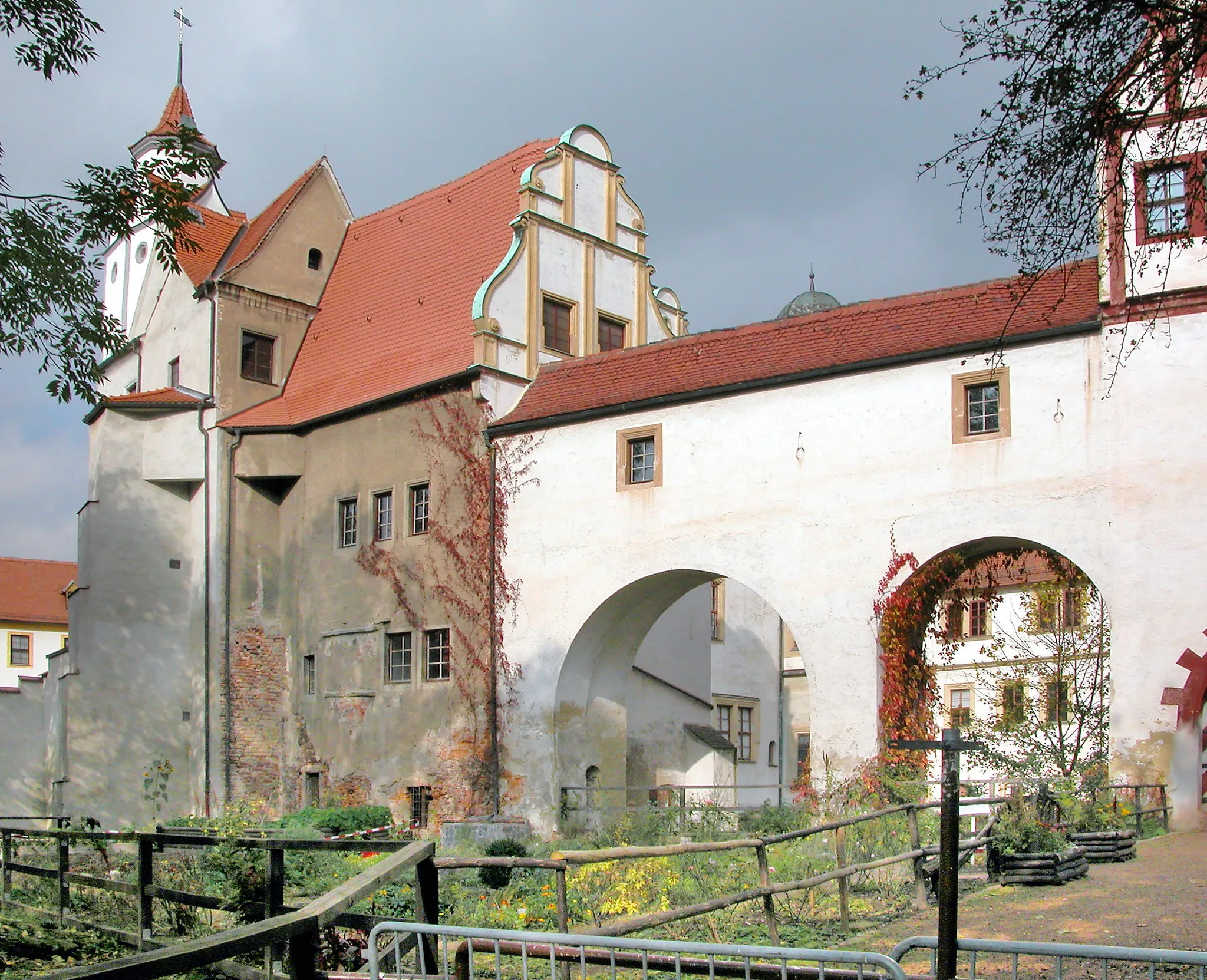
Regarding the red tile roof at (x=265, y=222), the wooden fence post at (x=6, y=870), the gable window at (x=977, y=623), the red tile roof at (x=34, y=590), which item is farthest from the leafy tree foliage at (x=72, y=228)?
the red tile roof at (x=34, y=590)

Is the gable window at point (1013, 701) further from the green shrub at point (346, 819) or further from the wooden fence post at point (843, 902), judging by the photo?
the wooden fence post at point (843, 902)

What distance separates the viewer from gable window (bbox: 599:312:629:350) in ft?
86.7

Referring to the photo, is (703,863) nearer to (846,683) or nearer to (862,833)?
(862,833)

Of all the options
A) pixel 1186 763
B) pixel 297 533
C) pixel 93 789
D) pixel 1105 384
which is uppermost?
pixel 1105 384

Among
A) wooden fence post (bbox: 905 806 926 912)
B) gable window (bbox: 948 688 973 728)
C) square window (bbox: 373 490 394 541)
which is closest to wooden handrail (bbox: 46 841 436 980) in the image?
wooden fence post (bbox: 905 806 926 912)

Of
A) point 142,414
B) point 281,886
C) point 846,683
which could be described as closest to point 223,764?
point 142,414

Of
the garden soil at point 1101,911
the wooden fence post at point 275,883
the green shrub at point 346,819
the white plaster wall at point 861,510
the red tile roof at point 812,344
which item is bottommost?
the green shrub at point 346,819

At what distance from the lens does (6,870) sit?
41.0ft

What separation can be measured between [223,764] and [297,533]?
4636 mm

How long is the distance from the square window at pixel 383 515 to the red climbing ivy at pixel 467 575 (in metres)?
0.95

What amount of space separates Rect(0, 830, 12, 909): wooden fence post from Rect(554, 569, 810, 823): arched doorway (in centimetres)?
1054

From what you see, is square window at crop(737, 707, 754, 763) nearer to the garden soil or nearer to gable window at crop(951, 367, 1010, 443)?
gable window at crop(951, 367, 1010, 443)

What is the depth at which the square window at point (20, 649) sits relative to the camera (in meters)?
57.0

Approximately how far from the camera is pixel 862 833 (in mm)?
16062
